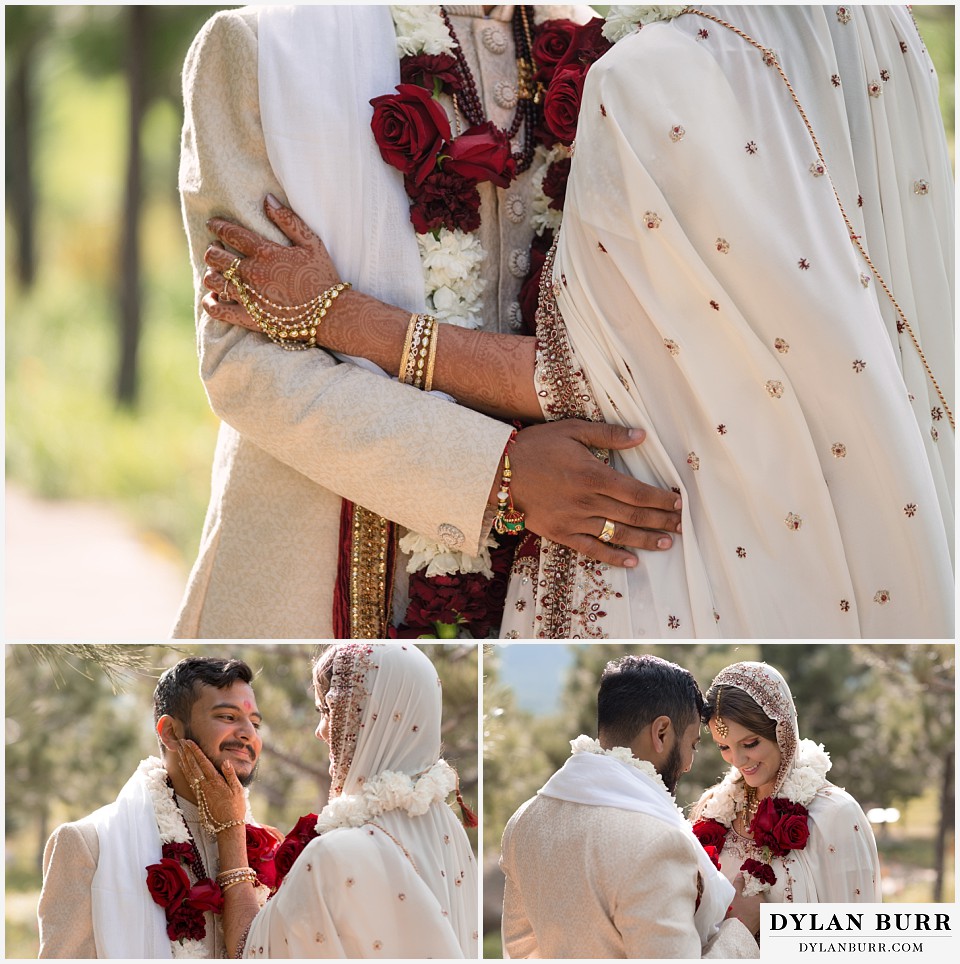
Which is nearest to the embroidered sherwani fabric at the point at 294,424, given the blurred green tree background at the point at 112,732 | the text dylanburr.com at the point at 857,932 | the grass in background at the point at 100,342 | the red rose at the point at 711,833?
the blurred green tree background at the point at 112,732

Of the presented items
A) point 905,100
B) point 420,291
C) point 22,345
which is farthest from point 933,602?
point 22,345

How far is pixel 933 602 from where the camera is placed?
1.75m

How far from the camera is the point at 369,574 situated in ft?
6.57

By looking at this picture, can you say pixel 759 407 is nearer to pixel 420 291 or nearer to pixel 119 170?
pixel 420 291

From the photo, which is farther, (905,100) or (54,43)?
(54,43)

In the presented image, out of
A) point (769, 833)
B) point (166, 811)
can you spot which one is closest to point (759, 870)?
point (769, 833)

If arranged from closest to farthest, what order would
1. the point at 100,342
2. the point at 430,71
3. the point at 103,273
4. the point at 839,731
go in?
the point at 430,71 < the point at 839,731 < the point at 100,342 < the point at 103,273

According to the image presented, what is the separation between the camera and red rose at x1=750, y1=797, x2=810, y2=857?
1879mm

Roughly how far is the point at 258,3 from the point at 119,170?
5921 millimetres

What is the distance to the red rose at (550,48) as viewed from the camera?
206 centimetres

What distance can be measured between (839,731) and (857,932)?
1.48 feet

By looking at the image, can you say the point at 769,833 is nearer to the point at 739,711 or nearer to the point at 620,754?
the point at 739,711

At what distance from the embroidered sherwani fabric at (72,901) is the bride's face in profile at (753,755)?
2.81 ft

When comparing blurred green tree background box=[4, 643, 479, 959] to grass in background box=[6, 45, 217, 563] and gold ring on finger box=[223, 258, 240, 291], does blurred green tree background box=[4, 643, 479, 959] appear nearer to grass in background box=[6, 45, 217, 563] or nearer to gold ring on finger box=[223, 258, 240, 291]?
gold ring on finger box=[223, 258, 240, 291]
